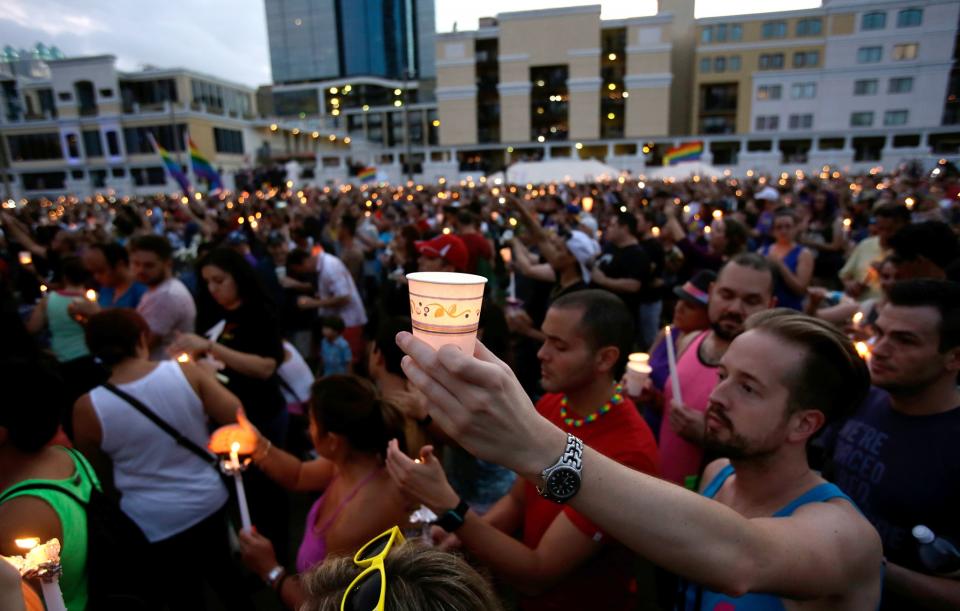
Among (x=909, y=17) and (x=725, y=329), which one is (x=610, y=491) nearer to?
(x=725, y=329)

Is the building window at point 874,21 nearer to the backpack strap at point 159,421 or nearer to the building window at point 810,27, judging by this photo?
the building window at point 810,27

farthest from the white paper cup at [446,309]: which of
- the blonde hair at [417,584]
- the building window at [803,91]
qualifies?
the building window at [803,91]

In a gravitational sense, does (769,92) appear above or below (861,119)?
above

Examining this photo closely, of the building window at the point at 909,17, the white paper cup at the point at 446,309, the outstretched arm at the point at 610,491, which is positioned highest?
the building window at the point at 909,17

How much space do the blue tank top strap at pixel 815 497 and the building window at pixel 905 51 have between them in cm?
6404

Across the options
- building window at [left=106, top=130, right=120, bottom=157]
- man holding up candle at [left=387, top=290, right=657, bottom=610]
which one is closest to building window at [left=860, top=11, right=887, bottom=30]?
man holding up candle at [left=387, top=290, right=657, bottom=610]

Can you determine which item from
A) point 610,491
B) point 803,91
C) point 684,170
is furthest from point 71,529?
point 803,91

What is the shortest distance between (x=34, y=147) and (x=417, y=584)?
7126 centimetres

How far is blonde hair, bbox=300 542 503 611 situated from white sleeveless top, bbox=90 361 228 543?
1901 mm

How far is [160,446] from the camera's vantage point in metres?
2.66

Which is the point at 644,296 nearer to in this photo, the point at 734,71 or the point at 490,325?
the point at 490,325

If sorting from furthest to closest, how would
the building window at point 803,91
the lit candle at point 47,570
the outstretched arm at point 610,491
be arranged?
the building window at point 803,91 < the lit candle at point 47,570 < the outstretched arm at point 610,491

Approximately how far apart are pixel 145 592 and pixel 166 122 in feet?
192

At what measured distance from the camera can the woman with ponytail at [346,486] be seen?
2.20 metres
